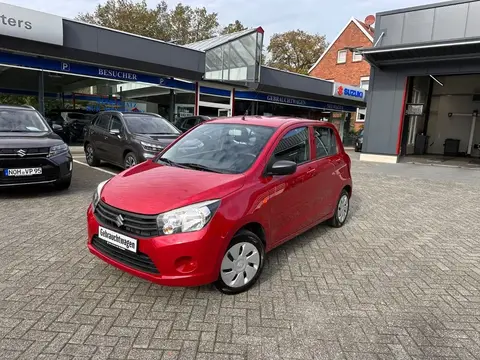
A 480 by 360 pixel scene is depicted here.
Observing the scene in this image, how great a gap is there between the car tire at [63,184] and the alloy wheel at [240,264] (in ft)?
15.9

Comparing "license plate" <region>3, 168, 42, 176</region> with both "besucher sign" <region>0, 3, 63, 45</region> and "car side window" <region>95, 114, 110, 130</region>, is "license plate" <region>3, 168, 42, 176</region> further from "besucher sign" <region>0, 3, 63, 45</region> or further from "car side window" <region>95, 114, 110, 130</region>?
"besucher sign" <region>0, 3, 63, 45</region>

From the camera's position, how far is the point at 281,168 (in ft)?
11.7

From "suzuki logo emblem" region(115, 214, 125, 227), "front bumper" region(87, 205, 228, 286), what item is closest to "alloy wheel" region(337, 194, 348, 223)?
"front bumper" region(87, 205, 228, 286)

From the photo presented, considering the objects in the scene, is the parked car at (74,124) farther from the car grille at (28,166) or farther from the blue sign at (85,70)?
the car grille at (28,166)

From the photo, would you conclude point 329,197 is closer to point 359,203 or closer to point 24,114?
point 359,203

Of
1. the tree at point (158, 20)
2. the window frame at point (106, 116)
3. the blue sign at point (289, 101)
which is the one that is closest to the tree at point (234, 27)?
the tree at point (158, 20)

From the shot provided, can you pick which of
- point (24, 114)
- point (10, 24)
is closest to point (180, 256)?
point (24, 114)

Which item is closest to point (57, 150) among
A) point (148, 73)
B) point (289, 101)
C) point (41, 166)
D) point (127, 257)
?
point (41, 166)

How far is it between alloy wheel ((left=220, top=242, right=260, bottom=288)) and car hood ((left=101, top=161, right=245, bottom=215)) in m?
0.54

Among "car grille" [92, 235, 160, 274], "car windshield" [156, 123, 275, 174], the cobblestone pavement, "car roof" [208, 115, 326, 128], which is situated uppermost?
"car roof" [208, 115, 326, 128]

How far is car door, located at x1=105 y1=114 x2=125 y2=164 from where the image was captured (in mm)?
8961

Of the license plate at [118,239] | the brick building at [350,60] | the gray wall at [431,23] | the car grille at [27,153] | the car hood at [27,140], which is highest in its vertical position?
the brick building at [350,60]

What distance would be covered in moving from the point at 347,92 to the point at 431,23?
12887mm

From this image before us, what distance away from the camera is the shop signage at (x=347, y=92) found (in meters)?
25.7
